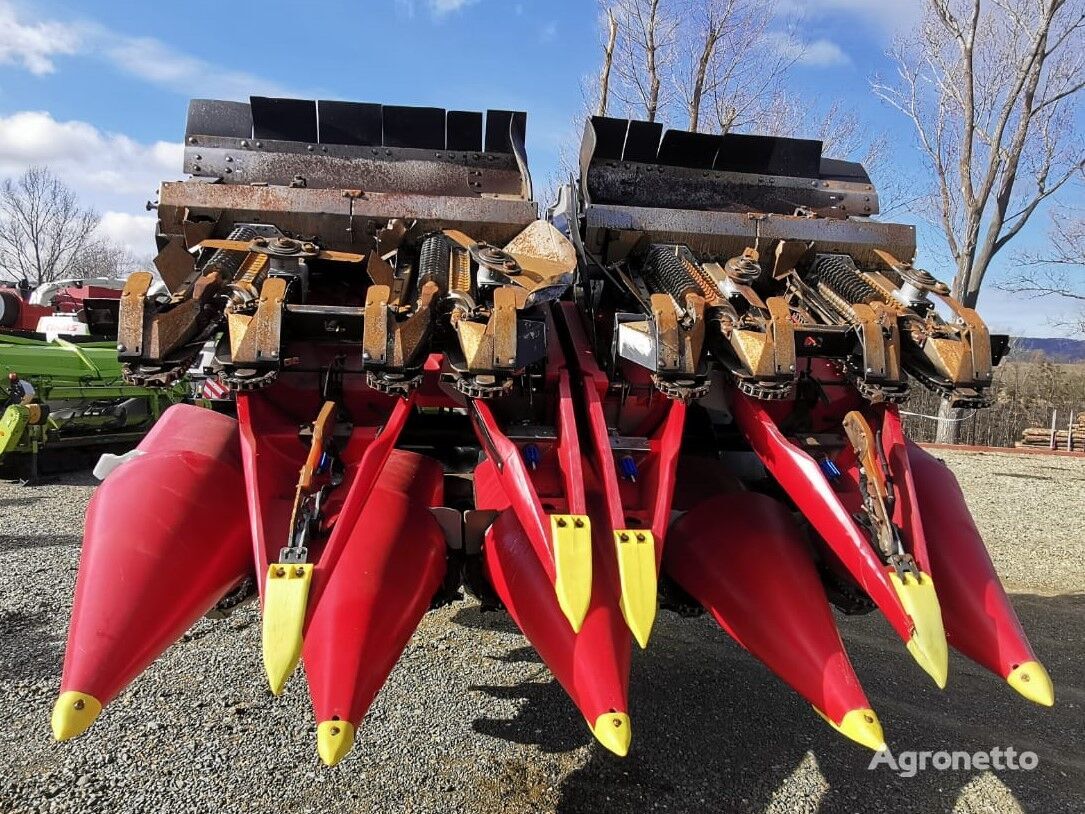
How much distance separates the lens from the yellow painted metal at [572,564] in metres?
2.17

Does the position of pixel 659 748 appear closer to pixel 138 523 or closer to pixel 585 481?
pixel 585 481

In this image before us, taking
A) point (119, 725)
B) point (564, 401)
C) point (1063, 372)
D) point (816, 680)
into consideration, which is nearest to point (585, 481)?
point (564, 401)

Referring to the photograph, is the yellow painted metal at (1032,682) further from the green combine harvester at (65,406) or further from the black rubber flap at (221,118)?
the green combine harvester at (65,406)

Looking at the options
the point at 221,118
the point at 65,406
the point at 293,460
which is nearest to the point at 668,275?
the point at 293,460

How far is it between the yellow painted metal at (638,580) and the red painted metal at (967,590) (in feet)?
3.90

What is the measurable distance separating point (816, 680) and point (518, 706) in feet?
5.15

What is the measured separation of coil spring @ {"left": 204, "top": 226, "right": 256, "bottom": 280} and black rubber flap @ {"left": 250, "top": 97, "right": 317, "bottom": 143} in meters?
0.95

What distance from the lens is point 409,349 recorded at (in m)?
2.42

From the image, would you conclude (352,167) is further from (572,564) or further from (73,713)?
(73,713)

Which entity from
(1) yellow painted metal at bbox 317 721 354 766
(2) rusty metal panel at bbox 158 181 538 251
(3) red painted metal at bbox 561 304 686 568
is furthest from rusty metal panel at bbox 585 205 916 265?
(1) yellow painted metal at bbox 317 721 354 766

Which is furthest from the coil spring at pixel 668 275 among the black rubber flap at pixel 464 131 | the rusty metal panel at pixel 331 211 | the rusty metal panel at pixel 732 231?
the black rubber flap at pixel 464 131

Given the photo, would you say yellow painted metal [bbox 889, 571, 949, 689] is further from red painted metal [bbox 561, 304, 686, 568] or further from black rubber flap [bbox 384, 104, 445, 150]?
black rubber flap [bbox 384, 104, 445, 150]

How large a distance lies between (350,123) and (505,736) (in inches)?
124

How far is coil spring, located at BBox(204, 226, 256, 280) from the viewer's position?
2.82 metres
